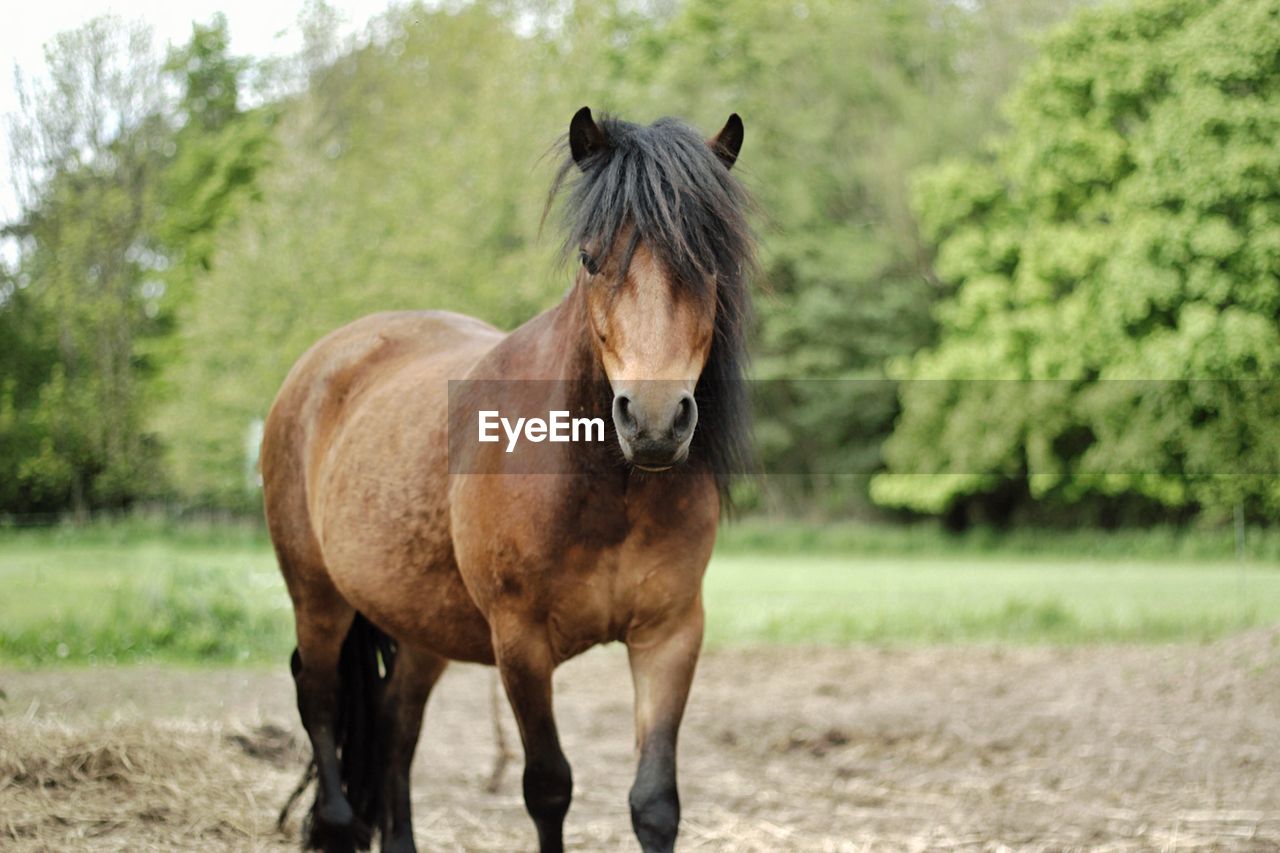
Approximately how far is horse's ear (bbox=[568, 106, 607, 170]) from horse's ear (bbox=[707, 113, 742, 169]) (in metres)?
0.32

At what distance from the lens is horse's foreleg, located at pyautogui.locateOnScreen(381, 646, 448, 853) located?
15.1 feet

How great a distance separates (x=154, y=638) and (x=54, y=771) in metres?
4.47

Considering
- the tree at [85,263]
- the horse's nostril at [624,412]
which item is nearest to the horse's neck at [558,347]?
the horse's nostril at [624,412]

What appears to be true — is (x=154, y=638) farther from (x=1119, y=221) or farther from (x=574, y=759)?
(x=1119, y=221)

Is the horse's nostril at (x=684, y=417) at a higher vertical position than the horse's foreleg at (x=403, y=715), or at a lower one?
higher

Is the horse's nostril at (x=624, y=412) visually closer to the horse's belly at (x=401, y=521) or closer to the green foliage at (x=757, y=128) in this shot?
the horse's belly at (x=401, y=521)

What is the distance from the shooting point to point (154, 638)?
350 inches

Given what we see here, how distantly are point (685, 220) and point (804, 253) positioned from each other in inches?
951

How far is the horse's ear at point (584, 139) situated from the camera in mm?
3141

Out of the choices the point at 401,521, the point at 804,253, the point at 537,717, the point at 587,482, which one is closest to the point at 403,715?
the point at 401,521

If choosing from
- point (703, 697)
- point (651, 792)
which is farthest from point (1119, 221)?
point (651, 792)

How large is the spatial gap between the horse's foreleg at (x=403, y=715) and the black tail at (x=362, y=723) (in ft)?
0.14

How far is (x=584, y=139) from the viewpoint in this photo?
320 centimetres

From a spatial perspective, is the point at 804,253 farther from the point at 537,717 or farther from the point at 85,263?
Answer: the point at 537,717
